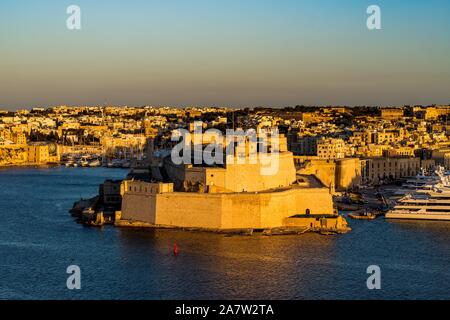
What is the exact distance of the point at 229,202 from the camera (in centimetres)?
1463

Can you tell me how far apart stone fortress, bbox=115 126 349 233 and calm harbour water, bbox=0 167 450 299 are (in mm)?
445

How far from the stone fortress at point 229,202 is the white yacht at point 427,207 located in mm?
1395

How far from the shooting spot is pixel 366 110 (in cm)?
5275

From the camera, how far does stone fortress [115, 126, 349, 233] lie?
1466cm

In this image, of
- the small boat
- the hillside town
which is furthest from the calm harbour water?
the small boat

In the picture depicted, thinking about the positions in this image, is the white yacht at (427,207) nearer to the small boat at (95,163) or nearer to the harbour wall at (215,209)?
the harbour wall at (215,209)

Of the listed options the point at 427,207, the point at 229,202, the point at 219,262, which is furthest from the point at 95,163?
the point at 219,262

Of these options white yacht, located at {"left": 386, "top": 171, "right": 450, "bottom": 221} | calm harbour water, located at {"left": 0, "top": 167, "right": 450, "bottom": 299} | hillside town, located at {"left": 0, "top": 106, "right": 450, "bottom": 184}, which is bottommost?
calm harbour water, located at {"left": 0, "top": 167, "right": 450, "bottom": 299}

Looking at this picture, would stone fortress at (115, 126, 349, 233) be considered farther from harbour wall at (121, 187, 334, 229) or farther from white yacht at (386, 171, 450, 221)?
white yacht at (386, 171, 450, 221)

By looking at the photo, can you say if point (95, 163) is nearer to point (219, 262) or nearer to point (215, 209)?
point (215, 209)
